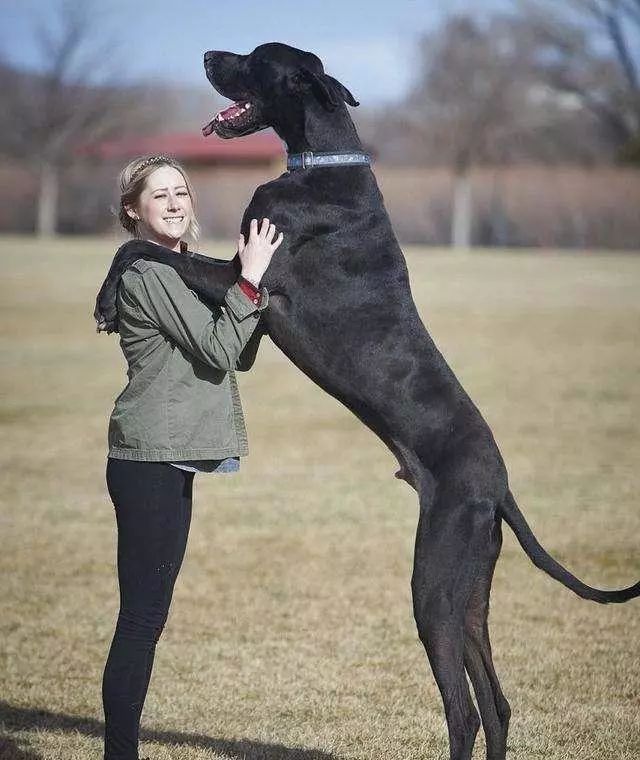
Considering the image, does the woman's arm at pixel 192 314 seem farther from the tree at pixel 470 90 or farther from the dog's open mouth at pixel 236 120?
the tree at pixel 470 90

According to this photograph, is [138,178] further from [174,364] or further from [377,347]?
[377,347]

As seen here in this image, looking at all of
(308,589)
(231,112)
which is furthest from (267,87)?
(308,589)

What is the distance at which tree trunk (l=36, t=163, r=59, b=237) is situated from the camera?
154 feet

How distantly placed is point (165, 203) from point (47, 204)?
4551 centimetres

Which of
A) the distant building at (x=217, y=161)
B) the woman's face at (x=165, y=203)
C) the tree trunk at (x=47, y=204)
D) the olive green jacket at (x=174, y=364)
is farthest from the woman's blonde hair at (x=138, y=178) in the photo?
the tree trunk at (x=47, y=204)

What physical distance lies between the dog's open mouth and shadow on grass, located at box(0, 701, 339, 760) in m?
2.17

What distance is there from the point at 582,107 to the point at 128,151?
21.7m

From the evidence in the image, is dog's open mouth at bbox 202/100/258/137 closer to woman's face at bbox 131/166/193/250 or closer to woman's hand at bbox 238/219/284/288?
woman's face at bbox 131/166/193/250

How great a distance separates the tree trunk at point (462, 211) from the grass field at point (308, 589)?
30.3 meters

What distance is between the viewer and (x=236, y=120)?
360 centimetres

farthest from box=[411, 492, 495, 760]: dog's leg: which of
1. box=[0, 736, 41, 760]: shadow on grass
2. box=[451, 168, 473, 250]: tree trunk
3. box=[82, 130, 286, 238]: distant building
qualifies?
box=[451, 168, 473, 250]: tree trunk

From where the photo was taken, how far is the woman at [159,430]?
3.26m

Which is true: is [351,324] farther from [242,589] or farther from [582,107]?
[582,107]

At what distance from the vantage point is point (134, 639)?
11.1ft
